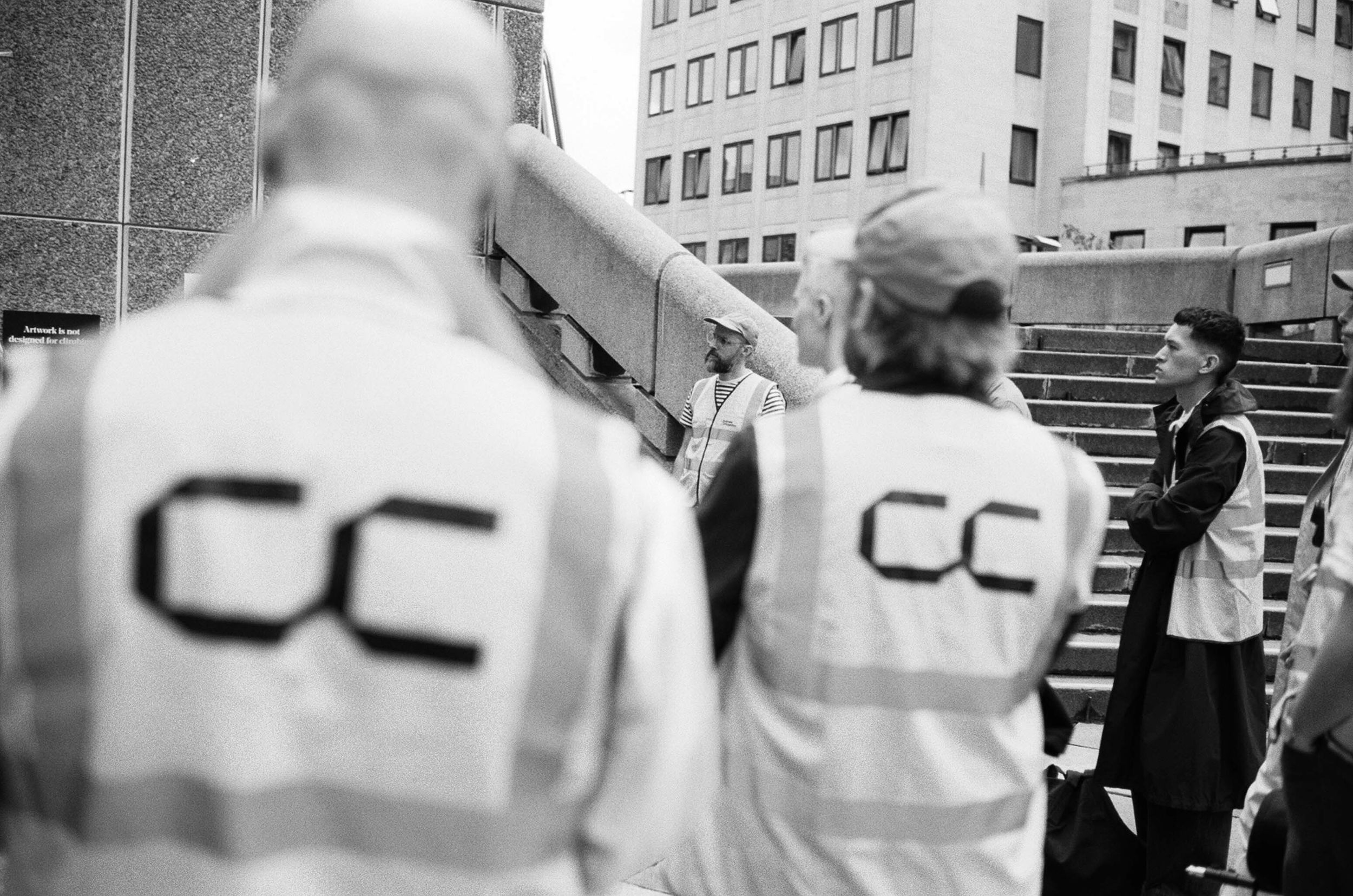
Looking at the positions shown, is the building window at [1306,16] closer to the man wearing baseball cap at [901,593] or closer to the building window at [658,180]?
the building window at [658,180]

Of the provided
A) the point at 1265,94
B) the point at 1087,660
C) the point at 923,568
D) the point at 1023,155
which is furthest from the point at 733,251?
the point at 923,568

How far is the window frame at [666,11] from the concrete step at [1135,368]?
46491mm

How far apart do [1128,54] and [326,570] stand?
4896 centimetres

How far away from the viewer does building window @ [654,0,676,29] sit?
56.3 meters

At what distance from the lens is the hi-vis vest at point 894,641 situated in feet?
7.18

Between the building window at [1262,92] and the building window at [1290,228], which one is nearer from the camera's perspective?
the building window at [1290,228]

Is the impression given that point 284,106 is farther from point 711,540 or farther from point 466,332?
point 711,540

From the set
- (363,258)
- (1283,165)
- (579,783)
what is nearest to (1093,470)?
(579,783)

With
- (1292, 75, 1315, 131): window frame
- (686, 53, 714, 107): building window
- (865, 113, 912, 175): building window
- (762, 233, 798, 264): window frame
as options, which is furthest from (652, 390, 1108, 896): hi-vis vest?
(686, 53, 714, 107): building window

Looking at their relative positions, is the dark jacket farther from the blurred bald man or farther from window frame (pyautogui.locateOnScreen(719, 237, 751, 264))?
window frame (pyautogui.locateOnScreen(719, 237, 751, 264))

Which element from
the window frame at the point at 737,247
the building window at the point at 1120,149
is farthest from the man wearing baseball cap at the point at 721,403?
the window frame at the point at 737,247

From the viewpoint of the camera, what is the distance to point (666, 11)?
56.8 meters

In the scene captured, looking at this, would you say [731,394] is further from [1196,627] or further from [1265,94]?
[1265,94]

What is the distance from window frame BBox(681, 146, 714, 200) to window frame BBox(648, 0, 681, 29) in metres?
5.45
